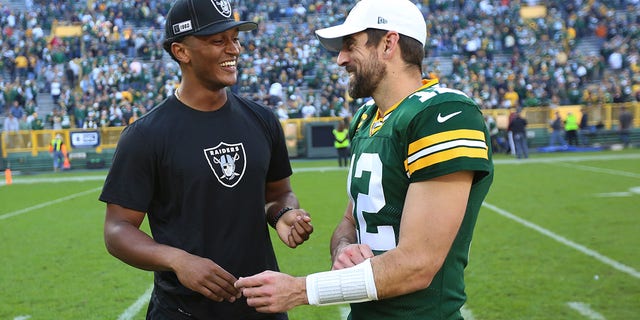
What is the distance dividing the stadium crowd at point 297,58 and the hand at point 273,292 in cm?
2524

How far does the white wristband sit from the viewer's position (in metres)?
2.21

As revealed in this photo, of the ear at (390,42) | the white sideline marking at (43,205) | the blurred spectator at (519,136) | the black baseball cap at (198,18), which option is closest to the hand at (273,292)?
the ear at (390,42)

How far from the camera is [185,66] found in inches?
122

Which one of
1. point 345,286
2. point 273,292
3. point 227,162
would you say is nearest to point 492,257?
point 227,162

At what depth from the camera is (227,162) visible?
300 centimetres

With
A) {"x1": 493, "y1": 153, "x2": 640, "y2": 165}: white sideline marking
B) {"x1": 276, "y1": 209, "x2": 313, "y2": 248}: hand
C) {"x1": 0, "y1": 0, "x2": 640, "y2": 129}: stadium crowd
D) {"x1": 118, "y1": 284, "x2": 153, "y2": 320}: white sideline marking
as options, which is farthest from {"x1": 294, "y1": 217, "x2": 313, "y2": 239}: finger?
{"x1": 0, "y1": 0, "x2": 640, "y2": 129}: stadium crowd

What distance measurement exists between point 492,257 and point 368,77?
572 cm

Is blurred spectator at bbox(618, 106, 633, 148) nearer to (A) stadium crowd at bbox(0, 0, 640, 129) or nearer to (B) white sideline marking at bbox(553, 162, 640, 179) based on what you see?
(A) stadium crowd at bbox(0, 0, 640, 129)

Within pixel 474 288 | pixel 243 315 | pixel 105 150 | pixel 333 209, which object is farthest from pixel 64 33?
pixel 243 315

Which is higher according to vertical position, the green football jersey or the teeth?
the teeth

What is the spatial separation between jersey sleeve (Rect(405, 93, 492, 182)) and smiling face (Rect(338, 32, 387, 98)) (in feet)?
1.07

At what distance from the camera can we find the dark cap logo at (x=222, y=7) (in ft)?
9.82

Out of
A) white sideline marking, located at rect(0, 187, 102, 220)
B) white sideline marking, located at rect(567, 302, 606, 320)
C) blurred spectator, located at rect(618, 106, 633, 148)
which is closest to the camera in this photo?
white sideline marking, located at rect(567, 302, 606, 320)

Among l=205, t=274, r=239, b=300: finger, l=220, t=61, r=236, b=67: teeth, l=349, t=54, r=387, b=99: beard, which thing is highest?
l=220, t=61, r=236, b=67: teeth
